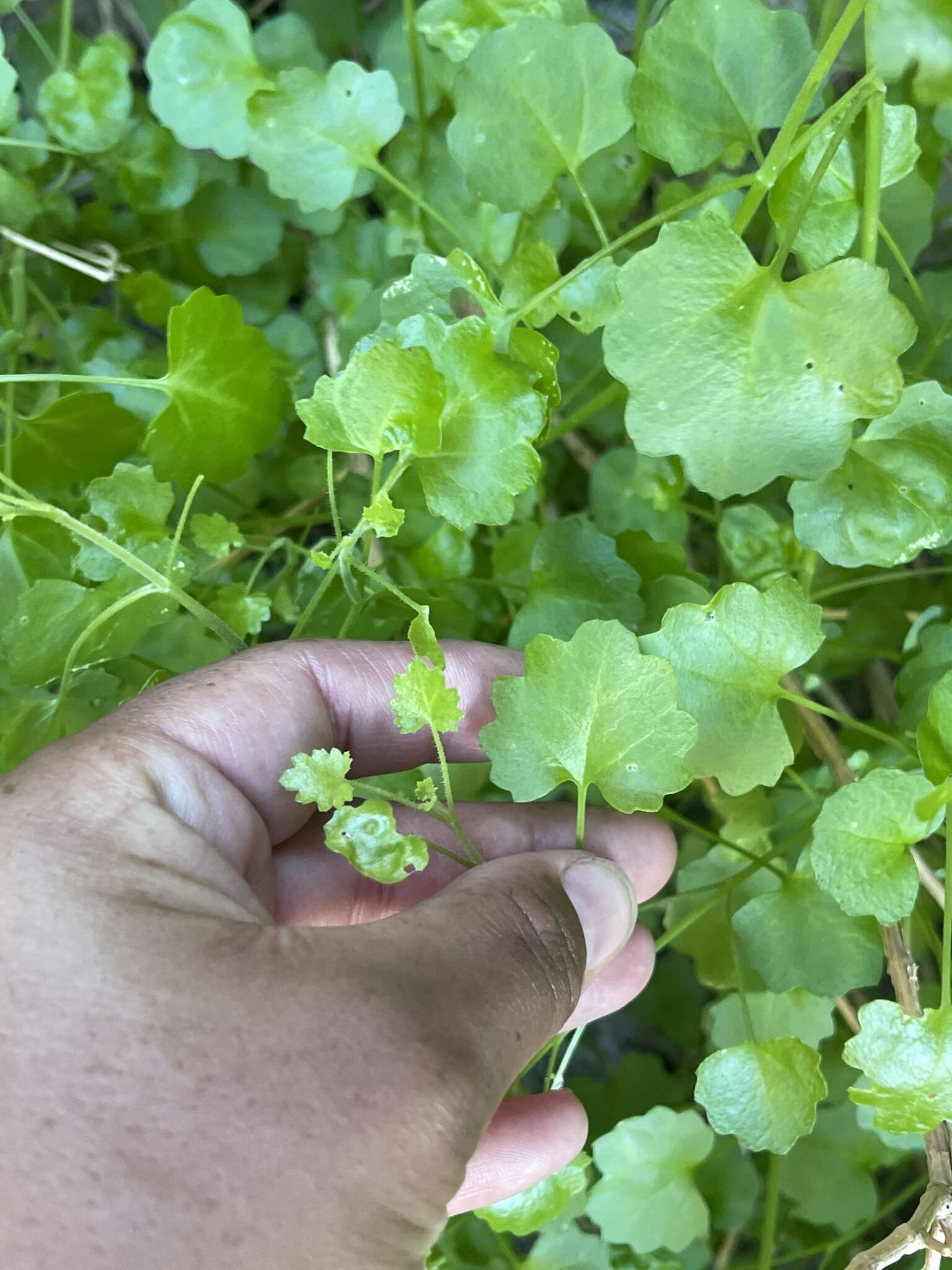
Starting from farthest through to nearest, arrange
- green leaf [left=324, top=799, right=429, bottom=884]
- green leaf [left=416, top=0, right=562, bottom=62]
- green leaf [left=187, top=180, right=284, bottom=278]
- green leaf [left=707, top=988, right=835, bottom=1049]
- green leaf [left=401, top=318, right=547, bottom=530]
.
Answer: green leaf [left=187, top=180, right=284, bottom=278] < green leaf [left=707, top=988, right=835, bottom=1049] < green leaf [left=416, top=0, right=562, bottom=62] < green leaf [left=401, top=318, right=547, bottom=530] < green leaf [left=324, top=799, right=429, bottom=884]

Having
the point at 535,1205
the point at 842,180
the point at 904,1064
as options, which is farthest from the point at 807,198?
the point at 535,1205

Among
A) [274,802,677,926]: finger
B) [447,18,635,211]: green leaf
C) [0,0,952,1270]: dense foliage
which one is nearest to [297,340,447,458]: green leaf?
[0,0,952,1270]: dense foliage

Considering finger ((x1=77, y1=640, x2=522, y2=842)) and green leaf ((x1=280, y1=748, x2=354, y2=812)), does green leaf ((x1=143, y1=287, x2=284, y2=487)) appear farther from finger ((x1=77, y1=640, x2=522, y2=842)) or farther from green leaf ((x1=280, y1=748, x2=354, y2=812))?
green leaf ((x1=280, y1=748, x2=354, y2=812))

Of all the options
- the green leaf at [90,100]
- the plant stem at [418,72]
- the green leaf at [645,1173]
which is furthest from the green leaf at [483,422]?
the green leaf at [645,1173]

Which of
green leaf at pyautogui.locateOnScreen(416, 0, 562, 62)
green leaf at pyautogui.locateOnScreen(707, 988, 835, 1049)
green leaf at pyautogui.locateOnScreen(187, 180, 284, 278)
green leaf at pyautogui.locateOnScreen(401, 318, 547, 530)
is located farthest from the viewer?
green leaf at pyautogui.locateOnScreen(187, 180, 284, 278)

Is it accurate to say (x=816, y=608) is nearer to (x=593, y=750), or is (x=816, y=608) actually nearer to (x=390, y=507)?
(x=593, y=750)

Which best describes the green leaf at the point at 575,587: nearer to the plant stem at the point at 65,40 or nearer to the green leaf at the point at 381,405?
the green leaf at the point at 381,405
